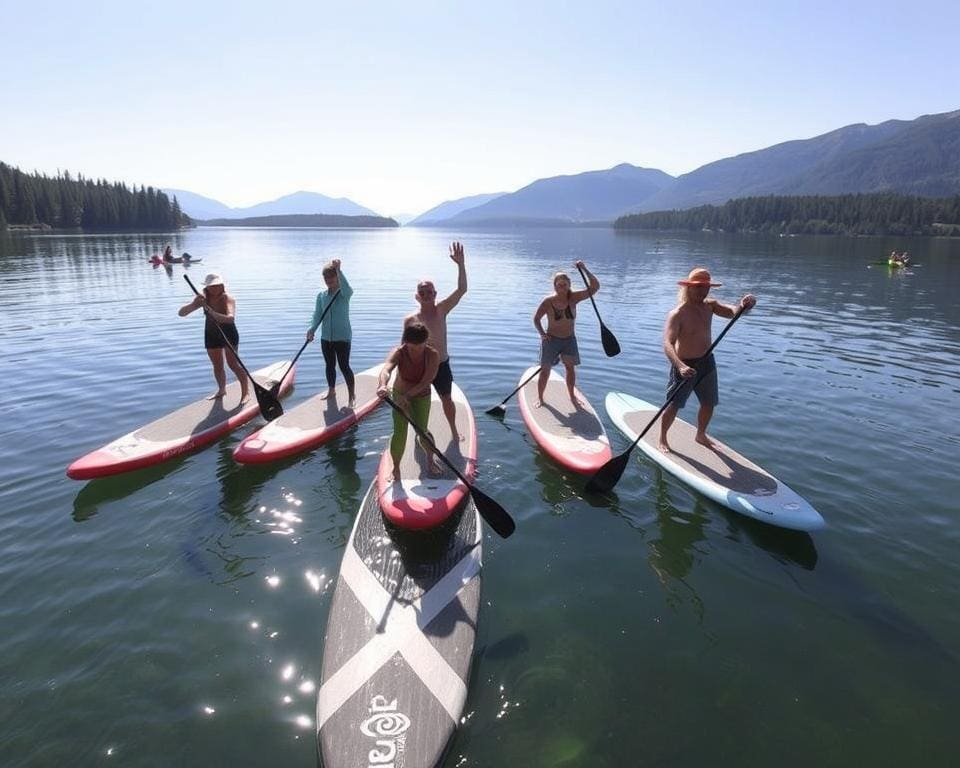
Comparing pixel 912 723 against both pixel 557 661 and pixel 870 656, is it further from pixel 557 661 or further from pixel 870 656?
pixel 557 661

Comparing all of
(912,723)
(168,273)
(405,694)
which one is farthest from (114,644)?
(168,273)

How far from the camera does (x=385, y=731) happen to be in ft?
12.2

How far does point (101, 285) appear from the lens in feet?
93.6

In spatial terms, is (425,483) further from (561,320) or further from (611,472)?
(561,320)

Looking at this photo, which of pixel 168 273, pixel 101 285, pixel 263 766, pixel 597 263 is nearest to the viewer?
pixel 263 766

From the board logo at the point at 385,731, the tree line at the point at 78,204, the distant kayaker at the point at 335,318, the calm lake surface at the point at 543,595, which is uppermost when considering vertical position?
the tree line at the point at 78,204

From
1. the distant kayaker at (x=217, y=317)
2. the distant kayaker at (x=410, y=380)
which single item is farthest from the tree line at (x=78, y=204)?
the distant kayaker at (x=410, y=380)

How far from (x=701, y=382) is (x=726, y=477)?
1437mm

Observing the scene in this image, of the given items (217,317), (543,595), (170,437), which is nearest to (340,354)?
(217,317)

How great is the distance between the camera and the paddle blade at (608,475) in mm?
7379

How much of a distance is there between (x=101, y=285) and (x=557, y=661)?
108ft

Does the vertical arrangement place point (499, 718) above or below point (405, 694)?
below

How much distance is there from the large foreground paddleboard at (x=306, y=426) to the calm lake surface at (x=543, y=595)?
30 centimetres

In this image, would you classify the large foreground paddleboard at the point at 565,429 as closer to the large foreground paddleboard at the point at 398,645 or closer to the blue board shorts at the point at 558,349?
the blue board shorts at the point at 558,349
